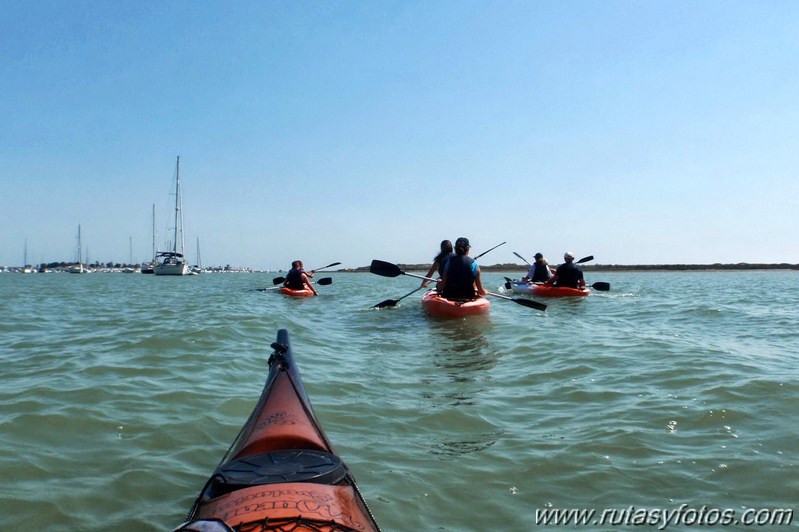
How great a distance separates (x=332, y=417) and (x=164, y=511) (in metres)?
1.93

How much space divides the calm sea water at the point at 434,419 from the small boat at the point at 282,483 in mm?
601

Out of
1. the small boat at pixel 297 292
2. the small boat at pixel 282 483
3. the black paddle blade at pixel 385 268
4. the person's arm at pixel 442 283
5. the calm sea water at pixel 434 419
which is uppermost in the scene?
the black paddle blade at pixel 385 268

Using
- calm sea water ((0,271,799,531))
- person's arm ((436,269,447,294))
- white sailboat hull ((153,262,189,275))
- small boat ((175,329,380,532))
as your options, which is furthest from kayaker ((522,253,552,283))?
white sailboat hull ((153,262,189,275))

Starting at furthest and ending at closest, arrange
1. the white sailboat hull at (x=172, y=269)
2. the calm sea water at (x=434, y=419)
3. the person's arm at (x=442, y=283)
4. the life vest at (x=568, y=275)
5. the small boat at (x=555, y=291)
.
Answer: the white sailboat hull at (x=172, y=269)
the life vest at (x=568, y=275)
the small boat at (x=555, y=291)
the person's arm at (x=442, y=283)
the calm sea water at (x=434, y=419)

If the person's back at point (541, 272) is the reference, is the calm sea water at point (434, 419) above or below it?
below

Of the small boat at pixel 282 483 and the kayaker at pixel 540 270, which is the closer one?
the small boat at pixel 282 483

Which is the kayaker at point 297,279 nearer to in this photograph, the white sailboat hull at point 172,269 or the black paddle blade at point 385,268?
the black paddle blade at point 385,268

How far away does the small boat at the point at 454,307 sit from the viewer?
1136cm

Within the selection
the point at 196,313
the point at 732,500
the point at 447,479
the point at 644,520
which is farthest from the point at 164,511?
the point at 196,313

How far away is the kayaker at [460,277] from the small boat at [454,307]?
0.23m

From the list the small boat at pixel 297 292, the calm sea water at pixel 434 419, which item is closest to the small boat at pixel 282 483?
the calm sea water at pixel 434 419

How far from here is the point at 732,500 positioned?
10.8ft

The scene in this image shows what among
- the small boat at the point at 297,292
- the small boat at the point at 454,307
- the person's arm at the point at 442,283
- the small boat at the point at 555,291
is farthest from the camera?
the small boat at the point at 297,292

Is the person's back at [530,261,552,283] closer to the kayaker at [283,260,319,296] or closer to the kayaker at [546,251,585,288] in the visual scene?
the kayaker at [546,251,585,288]
